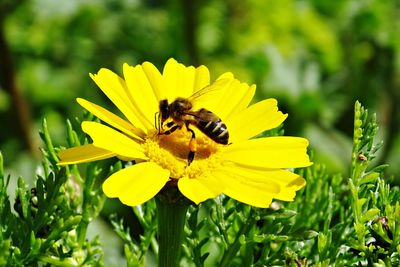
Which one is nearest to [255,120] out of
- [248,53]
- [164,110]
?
[164,110]

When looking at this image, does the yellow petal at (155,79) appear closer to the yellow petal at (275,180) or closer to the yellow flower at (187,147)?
the yellow flower at (187,147)

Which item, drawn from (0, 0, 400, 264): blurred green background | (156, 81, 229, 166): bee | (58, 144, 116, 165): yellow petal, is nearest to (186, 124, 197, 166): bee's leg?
(156, 81, 229, 166): bee

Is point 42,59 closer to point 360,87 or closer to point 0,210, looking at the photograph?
point 360,87

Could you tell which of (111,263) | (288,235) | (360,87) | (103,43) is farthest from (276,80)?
(288,235)

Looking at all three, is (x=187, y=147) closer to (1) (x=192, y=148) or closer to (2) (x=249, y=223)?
(1) (x=192, y=148)

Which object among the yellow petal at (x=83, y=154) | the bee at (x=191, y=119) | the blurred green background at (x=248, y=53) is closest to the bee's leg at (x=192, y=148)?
the bee at (x=191, y=119)
